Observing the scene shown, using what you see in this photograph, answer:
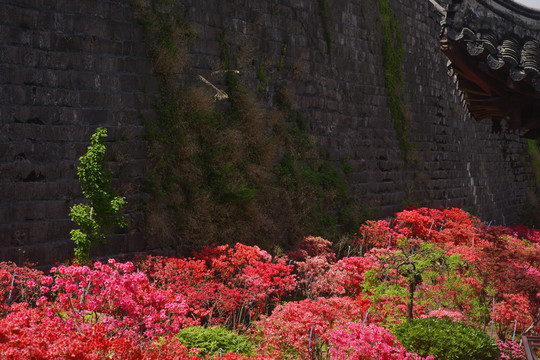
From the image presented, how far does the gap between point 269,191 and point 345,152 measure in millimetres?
3762

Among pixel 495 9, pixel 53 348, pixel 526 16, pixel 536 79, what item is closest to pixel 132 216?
pixel 53 348

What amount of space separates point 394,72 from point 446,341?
1220cm

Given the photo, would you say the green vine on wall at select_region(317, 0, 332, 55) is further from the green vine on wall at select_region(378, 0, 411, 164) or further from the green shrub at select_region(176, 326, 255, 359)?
the green shrub at select_region(176, 326, 255, 359)

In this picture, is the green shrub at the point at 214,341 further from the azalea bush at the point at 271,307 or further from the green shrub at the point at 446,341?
the green shrub at the point at 446,341

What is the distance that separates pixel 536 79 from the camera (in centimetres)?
1012

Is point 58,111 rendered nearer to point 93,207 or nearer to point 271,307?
point 93,207

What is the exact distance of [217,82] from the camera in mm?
11641

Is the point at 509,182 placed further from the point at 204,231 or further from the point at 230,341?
the point at 230,341

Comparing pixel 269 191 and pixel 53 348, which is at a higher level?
pixel 269 191

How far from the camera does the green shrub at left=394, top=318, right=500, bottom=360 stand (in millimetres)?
7027

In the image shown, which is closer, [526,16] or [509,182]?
[526,16]

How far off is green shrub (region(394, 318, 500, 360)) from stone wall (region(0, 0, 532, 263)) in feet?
14.6

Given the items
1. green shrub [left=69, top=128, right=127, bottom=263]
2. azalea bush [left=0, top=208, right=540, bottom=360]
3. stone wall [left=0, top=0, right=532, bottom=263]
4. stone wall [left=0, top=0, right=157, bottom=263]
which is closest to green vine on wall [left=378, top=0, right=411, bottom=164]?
stone wall [left=0, top=0, right=532, bottom=263]

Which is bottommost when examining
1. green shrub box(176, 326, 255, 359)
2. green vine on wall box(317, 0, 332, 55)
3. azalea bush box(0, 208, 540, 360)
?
green shrub box(176, 326, 255, 359)
